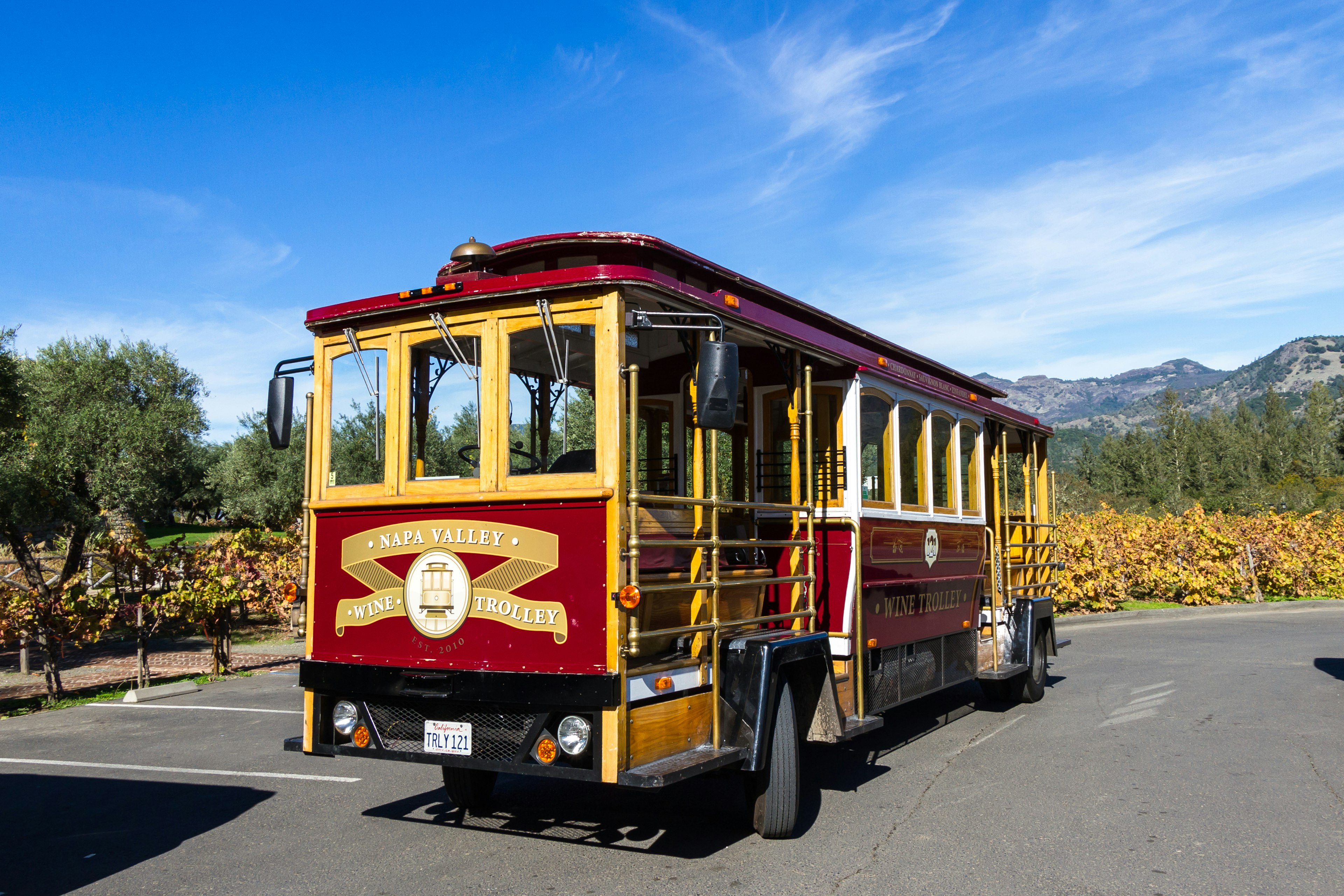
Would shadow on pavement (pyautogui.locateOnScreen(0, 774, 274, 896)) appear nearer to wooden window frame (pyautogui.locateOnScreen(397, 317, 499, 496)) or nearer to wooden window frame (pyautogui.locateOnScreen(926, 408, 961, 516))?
wooden window frame (pyautogui.locateOnScreen(397, 317, 499, 496))

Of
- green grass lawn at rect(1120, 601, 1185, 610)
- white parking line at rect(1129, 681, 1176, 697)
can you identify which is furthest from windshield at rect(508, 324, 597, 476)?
green grass lawn at rect(1120, 601, 1185, 610)

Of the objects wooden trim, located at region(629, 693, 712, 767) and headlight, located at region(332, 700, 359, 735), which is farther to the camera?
headlight, located at region(332, 700, 359, 735)

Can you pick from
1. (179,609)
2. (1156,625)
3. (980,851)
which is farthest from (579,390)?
(1156,625)

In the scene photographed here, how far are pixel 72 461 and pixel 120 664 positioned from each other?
13.7ft

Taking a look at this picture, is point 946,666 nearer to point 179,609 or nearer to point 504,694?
point 504,694

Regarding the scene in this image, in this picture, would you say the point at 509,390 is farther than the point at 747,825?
No

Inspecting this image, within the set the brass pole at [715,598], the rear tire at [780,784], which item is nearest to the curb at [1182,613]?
the rear tire at [780,784]

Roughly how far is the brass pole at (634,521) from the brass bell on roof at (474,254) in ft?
4.39

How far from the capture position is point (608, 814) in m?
6.19

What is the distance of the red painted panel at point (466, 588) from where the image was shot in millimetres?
4699

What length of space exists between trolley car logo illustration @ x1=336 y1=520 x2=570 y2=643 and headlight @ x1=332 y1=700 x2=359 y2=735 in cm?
38

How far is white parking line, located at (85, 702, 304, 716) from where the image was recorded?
407 inches

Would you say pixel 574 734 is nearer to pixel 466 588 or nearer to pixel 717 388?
pixel 466 588

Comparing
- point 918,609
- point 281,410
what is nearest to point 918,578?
point 918,609
